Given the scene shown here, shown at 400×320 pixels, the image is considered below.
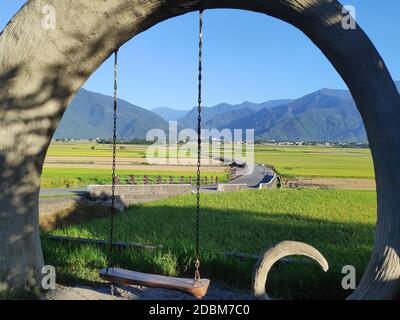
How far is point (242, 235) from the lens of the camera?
12.7 m

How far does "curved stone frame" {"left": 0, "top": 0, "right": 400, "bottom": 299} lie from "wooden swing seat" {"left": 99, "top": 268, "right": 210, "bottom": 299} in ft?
3.12

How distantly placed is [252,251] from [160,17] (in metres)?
6.52

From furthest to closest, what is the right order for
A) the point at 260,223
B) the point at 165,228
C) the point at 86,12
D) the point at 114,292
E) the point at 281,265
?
the point at 260,223
the point at 165,228
the point at 281,265
the point at 114,292
the point at 86,12

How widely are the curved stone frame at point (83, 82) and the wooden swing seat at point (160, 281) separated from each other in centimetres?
95

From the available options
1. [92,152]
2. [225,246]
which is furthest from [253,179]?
[92,152]

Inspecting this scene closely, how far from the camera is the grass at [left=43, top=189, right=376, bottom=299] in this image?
22.6 ft

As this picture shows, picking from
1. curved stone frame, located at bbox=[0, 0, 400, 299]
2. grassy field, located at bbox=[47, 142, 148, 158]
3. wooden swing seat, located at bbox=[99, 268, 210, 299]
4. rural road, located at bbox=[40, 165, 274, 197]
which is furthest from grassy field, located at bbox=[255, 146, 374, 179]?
curved stone frame, located at bbox=[0, 0, 400, 299]

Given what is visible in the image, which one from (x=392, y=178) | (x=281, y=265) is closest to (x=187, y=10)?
(x=392, y=178)

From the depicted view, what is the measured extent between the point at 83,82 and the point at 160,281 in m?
2.40

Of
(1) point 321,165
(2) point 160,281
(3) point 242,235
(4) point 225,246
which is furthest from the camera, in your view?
(1) point 321,165

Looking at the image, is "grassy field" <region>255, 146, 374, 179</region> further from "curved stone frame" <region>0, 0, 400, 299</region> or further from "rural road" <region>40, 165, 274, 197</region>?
"curved stone frame" <region>0, 0, 400, 299</region>

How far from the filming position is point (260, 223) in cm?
1527

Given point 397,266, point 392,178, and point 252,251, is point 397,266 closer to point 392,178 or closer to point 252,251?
point 392,178

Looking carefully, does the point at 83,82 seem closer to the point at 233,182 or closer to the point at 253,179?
the point at 233,182
